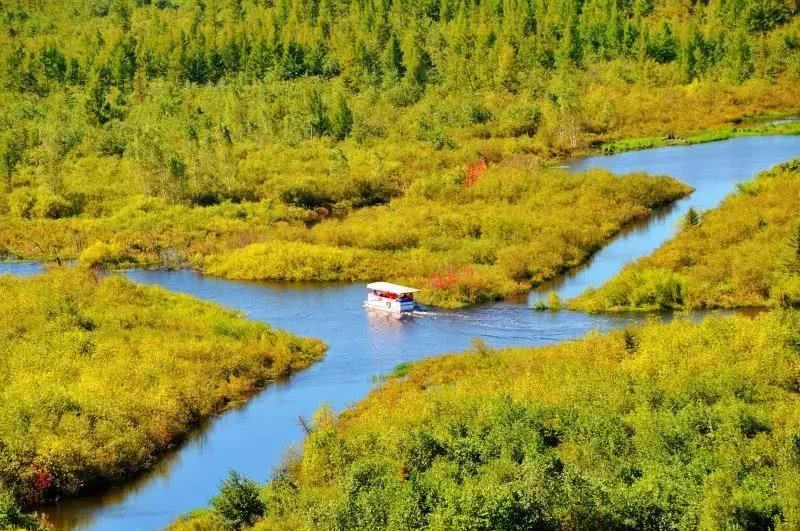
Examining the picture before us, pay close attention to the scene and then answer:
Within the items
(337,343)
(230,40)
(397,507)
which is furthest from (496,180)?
(230,40)

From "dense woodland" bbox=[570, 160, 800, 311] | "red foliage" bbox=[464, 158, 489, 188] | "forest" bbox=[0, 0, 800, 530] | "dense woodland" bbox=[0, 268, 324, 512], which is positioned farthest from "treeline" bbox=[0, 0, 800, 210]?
"dense woodland" bbox=[570, 160, 800, 311]

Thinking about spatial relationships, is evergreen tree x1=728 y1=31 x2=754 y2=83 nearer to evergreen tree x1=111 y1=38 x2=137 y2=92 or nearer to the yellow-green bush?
the yellow-green bush

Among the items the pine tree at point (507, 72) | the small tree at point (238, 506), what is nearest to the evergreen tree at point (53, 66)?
the pine tree at point (507, 72)

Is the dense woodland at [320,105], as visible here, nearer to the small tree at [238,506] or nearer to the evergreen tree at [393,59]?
the evergreen tree at [393,59]

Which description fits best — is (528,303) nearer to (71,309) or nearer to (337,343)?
(337,343)

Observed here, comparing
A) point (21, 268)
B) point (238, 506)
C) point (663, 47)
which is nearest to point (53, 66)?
point (21, 268)
